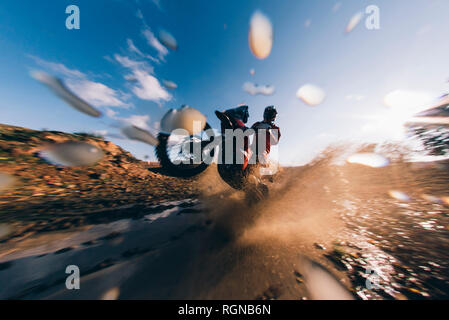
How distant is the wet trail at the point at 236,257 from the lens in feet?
3.26

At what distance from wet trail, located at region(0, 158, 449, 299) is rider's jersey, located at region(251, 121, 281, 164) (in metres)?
1.34

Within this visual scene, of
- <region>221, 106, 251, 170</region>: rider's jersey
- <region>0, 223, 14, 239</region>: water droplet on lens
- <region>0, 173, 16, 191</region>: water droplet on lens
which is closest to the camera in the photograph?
<region>0, 223, 14, 239</region>: water droplet on lens

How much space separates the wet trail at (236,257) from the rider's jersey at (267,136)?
4.38 ft

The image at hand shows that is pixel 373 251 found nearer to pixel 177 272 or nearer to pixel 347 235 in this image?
pixel 347 235

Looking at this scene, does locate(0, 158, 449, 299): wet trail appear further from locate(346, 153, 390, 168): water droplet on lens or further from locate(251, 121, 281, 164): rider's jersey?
locate(346, 153, 390, 168): water droplet on lens

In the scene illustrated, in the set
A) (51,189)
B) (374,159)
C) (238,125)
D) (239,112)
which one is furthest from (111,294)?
(374,159)

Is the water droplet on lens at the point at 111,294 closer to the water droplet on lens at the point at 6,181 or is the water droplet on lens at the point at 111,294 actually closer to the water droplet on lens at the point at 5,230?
the water droplet on lens at the point at 5,230

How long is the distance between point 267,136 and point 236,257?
8.51 feet

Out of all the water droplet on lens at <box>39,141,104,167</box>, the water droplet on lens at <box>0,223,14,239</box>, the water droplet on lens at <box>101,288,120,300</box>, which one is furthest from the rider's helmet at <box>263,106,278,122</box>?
the water droplet on lens at <box>0,223,14,239</box>

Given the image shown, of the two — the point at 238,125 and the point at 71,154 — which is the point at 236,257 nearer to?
the point at 238,125

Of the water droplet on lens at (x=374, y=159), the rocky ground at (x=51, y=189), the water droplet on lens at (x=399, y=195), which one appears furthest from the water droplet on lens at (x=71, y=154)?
the water droplet on lens at (x=374, y=159)

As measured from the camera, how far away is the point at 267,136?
10.4 ft

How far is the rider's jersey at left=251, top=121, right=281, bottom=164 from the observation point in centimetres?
309
